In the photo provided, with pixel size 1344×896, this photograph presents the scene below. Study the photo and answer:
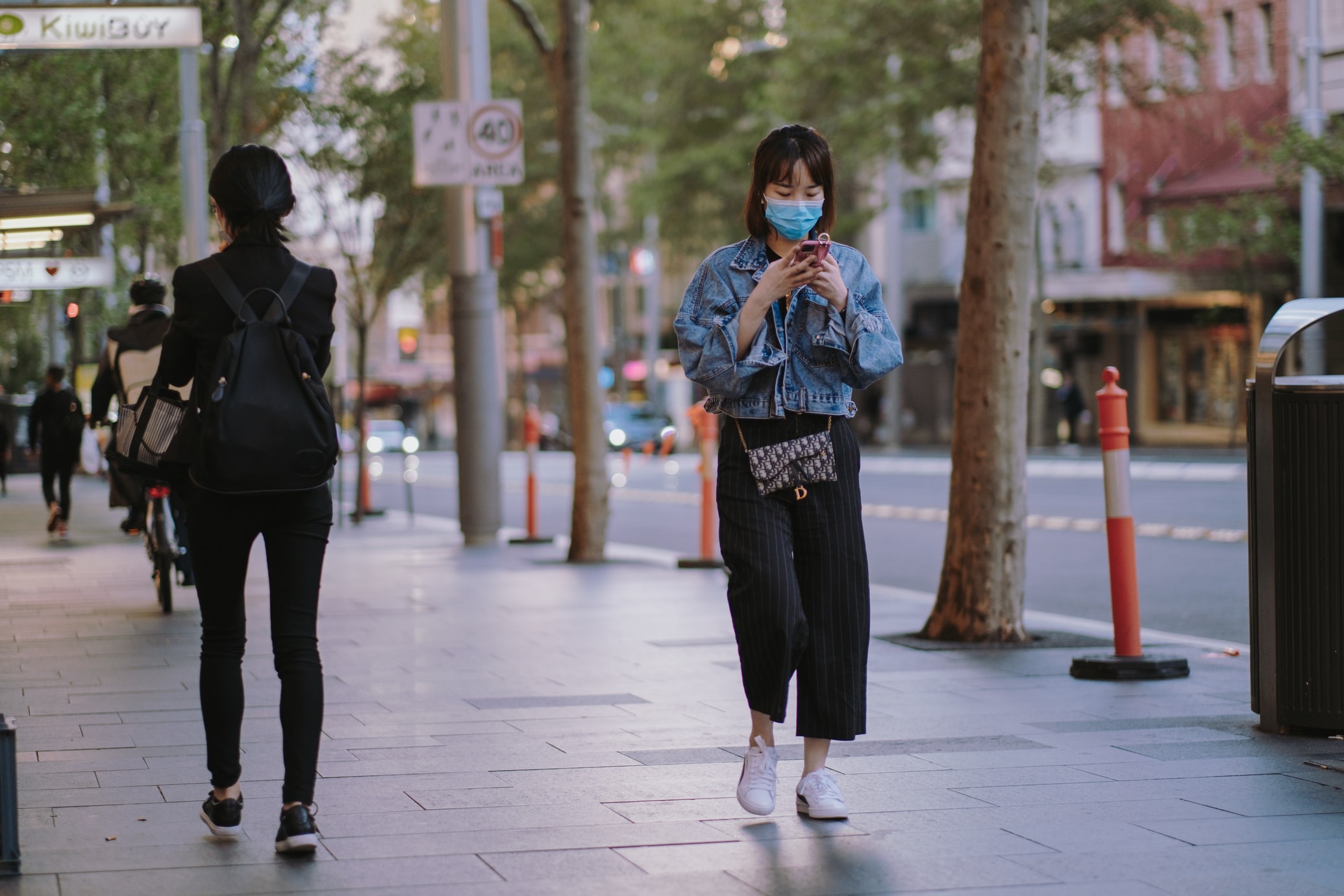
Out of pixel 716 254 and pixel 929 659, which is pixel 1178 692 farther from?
pixel 716 254

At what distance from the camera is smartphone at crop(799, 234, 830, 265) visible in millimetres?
4785

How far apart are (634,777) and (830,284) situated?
1747 mm

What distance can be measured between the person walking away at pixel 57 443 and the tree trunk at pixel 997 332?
1042 cm

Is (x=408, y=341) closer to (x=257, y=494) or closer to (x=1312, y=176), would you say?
(x=1312, y=176)

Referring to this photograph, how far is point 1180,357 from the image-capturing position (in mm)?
45844

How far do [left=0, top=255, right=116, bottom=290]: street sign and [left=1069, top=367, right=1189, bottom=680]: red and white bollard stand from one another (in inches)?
363

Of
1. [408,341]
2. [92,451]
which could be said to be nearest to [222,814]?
[92,451]

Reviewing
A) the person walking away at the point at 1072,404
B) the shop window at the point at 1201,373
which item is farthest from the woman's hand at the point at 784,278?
the shop window at the point at 1201,373

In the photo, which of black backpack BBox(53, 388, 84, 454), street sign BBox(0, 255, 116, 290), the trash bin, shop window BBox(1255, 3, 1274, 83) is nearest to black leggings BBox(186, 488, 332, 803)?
the trash bin

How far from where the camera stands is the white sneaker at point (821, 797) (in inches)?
199

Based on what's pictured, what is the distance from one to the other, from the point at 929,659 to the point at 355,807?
4.06 metres

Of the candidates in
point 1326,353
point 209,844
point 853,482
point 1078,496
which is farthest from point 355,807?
point 1078,496

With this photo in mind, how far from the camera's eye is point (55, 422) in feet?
66.6

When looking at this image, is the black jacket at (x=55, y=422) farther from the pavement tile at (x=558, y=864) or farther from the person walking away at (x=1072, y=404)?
the person walking away at (x=1072, y=404)
